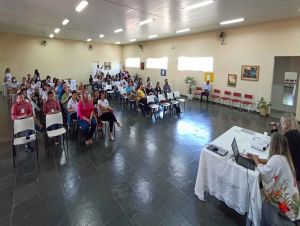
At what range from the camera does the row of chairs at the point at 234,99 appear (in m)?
8.20

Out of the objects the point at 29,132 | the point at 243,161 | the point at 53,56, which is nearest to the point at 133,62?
A: the point at 53,56

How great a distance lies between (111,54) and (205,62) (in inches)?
365

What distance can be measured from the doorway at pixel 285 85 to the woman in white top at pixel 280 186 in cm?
679

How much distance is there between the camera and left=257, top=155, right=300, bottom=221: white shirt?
1.98 meters

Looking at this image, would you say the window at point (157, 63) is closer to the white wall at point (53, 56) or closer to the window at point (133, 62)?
the window at point (133, 62)

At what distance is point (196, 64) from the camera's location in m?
10.6

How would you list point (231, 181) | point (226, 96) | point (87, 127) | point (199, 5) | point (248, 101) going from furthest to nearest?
point (226, 96)
point (248, 101)
point (199, 5)
point (87, 127)
point (231, 181)

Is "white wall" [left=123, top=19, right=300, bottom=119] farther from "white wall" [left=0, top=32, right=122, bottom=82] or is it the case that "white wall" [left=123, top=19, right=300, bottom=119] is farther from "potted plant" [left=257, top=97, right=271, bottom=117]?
"white wall" [left=0, top=32, right=122, bottom=82]

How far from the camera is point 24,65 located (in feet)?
40.3

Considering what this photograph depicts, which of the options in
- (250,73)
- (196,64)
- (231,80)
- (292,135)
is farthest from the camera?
(196,64)

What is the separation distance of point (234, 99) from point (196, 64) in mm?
3108

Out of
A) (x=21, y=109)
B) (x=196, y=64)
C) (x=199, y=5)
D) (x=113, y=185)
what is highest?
(x=199, y=5)

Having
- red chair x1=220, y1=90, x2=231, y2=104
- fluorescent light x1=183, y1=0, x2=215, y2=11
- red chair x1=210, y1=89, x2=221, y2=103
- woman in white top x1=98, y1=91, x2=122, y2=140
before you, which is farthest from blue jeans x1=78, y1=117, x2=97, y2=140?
red chair x1=210, y1=89, x2=221, y2=103

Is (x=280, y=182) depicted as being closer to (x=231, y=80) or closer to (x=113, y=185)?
(x=113, y=185)
